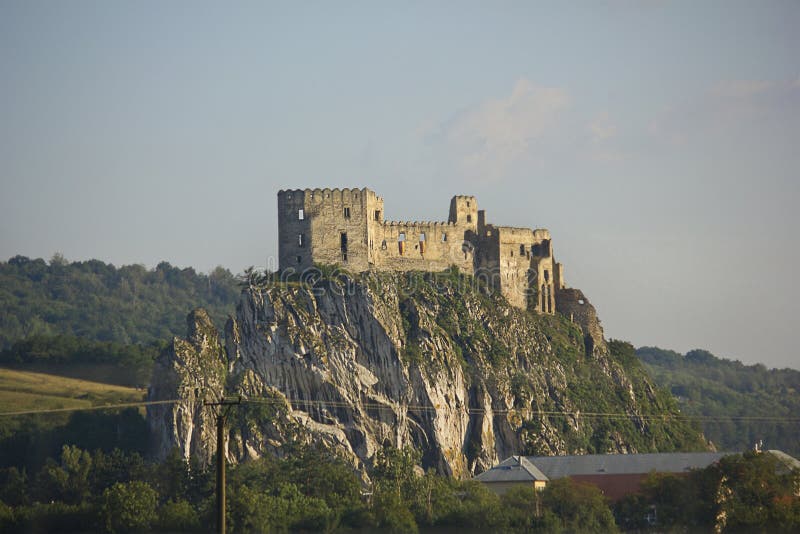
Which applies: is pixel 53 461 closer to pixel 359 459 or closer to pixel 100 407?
pixel 100 407

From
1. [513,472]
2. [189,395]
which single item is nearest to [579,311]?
[513,472]

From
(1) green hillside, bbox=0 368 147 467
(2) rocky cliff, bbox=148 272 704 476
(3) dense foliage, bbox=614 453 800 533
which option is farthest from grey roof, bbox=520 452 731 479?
(1) green hillside, bbox=0 368 147 467

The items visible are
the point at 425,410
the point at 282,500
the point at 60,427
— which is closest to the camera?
the point at 282,500

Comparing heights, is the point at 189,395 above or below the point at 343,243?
below

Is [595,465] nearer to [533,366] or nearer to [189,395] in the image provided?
[533,366]

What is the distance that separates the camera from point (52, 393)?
130250 millimetres

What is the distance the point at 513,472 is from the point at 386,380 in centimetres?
1463

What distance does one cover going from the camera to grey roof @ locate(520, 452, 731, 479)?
10556cm

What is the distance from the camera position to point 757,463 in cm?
9525

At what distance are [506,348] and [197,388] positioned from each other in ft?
88.5

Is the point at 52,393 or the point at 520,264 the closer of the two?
the point at 52,393

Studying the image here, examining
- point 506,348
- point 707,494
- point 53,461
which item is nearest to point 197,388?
point 53,461

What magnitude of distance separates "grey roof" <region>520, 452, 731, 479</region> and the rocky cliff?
363 inches

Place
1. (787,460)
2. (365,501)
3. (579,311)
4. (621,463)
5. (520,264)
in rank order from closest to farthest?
(787,460)
(365,501)
(621,463)
(520,264)
(579,311)
